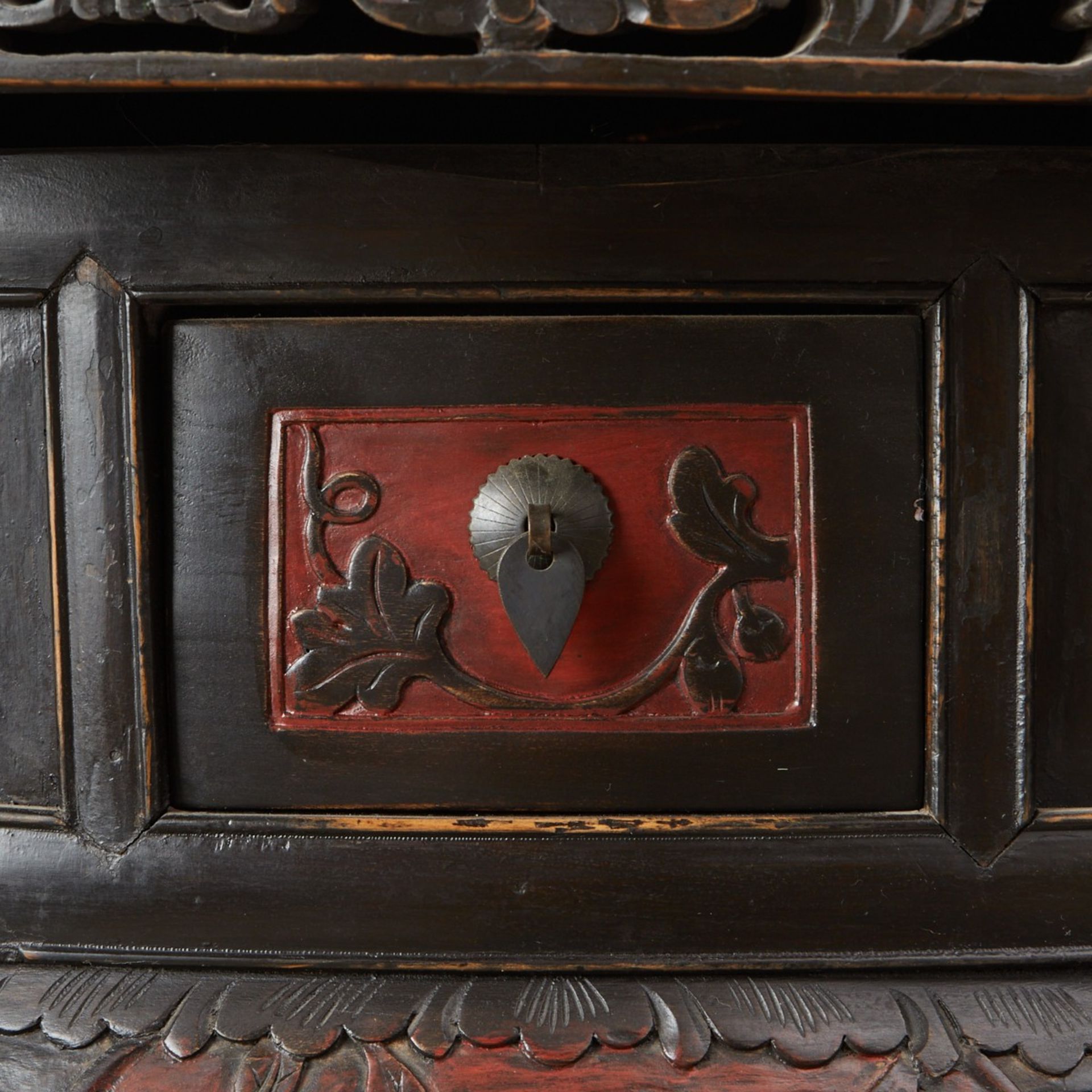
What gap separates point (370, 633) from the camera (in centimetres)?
47

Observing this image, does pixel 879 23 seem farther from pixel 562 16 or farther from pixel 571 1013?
pixel 571 1013

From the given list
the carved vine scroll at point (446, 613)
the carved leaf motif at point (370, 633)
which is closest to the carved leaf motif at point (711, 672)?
the carved vine scroll at point (446, 613)

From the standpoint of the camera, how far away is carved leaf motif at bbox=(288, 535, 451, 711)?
0.46 meters

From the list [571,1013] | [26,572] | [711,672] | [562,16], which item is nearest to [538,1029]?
[571,1013]

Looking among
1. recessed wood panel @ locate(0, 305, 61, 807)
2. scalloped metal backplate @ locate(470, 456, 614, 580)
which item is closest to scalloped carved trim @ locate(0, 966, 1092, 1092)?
recessed wood panel @ locate(0, 305, 61, 807)

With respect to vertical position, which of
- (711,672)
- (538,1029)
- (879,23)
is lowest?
(538,1029)

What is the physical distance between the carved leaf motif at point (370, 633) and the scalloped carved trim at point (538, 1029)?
0.15 meters

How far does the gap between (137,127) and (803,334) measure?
0.37 m

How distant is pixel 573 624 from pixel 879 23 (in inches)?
11.5

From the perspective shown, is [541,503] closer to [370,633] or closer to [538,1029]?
[370,633]

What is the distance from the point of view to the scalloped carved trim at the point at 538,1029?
45cm

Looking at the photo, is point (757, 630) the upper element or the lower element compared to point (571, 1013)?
upper

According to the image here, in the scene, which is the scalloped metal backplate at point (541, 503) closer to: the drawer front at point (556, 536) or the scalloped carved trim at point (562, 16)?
the drawer front at point (556, 536)

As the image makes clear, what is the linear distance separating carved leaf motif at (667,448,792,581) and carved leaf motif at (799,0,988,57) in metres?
0.18
